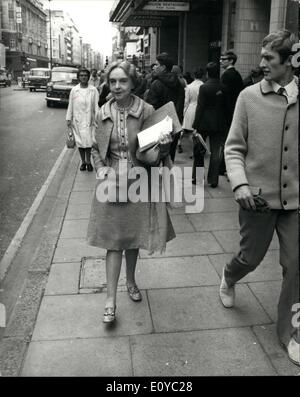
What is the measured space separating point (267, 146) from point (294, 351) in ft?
4.22

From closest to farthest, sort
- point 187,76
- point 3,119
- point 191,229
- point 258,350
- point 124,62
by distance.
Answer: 1. point 258,350
2. point 124,62
3. point 191,229
4. point 187,76
5. point 3,119

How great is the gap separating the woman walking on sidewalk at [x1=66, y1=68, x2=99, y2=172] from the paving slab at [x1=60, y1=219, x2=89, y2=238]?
3031 millimetres

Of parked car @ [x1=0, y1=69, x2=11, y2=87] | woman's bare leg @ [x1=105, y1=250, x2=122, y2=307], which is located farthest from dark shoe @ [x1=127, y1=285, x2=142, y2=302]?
parked car @ [x1=0, y1=69, x2=11, y2=87]

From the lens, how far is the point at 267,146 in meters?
3.05

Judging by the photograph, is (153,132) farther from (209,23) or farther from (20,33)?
(20,33)

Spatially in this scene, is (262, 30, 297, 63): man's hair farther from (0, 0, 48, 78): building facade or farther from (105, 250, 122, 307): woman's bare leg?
(0, 0, 48, 78): building facade

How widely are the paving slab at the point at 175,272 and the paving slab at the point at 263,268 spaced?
0.08m

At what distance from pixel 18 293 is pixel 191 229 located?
7.50ft

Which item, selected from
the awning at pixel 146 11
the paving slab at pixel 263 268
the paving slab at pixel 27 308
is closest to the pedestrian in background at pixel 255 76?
the paving slab at pixel 263 268

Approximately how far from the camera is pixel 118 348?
327 cm

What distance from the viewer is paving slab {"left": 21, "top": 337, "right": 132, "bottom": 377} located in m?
3.03

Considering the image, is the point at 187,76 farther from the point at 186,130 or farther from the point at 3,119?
the point at 3,119

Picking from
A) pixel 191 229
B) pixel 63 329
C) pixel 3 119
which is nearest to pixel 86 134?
pixel 191 229
